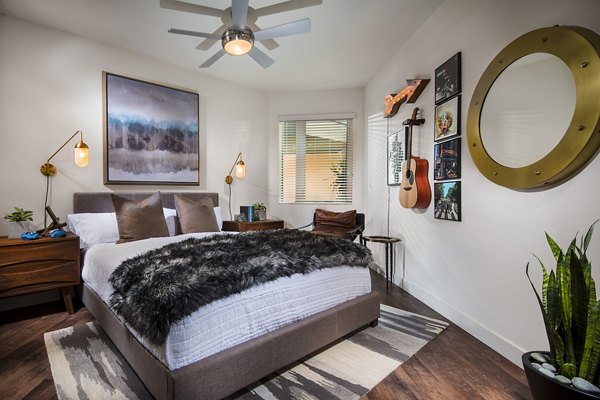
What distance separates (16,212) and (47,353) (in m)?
1.49

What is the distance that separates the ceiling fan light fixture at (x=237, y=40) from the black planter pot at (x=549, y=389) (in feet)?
8.95

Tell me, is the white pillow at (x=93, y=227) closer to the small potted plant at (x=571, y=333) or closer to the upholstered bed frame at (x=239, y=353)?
the upholstered bed frame at (x=239, y=353)

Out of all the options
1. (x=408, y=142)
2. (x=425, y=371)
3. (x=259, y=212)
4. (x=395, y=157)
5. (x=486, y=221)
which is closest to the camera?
(x=425, y=371)

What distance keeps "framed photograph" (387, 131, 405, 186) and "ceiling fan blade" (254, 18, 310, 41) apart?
5.76 feet

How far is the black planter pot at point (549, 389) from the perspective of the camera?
1155 mm

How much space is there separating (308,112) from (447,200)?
2943mm

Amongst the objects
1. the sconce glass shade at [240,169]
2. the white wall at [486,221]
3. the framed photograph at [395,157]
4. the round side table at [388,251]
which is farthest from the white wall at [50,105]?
the white wall at [486,221]

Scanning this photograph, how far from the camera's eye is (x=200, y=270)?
1.63 metres

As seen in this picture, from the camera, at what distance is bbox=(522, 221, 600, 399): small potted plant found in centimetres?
119

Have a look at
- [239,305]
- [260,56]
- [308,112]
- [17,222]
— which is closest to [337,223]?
[308,112]

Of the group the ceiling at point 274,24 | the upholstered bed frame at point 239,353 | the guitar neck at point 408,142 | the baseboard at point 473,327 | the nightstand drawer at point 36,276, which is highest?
the ceiling at point 274,24

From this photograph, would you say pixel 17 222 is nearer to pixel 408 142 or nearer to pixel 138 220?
pixel 138 220

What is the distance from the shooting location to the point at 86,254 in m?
2.68

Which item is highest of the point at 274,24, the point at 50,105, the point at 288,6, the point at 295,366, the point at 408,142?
the point at 274,24
